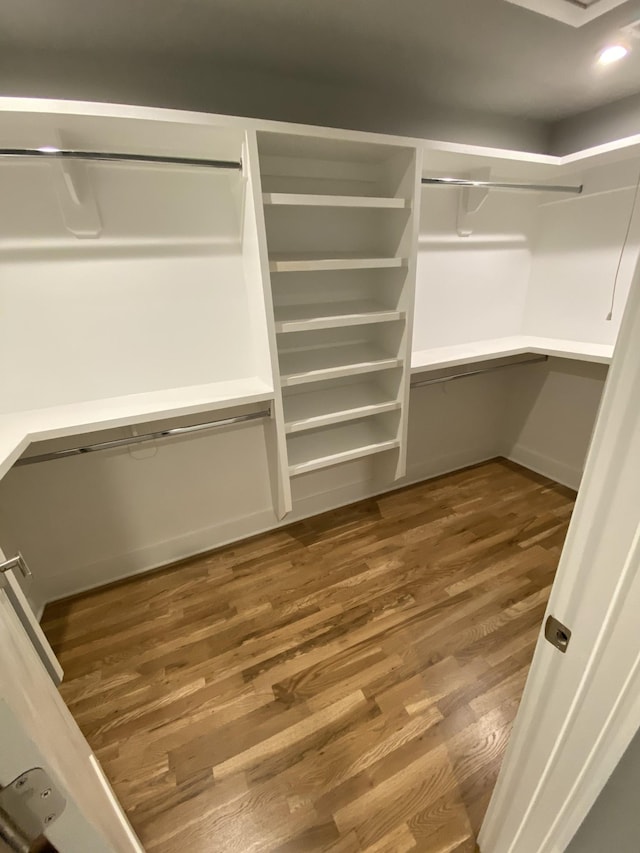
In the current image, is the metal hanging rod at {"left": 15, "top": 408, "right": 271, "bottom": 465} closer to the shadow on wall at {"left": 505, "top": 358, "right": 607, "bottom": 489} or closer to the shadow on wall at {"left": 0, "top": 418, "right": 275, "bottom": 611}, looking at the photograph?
the shadow on wall at {"left": 0, "top": 418, "right": 275, "bottom": 611}

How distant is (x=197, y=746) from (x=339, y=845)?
0.55m

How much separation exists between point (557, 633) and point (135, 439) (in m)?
1.72

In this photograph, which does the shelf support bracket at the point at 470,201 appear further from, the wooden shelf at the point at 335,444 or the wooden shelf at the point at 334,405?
the wooden shelf at the point at 335,444

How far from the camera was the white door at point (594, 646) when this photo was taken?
460 millimetres

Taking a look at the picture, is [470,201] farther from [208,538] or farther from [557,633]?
[208,538]

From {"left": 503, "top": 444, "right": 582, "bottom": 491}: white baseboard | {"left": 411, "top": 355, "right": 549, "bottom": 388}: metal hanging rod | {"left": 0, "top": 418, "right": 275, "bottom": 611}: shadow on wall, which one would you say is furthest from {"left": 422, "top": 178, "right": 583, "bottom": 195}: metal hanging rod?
{"left": 503, "top": 444, "right": 582, "bottom": 491}: white baseboard

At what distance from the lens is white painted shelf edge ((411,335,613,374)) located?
203 cm

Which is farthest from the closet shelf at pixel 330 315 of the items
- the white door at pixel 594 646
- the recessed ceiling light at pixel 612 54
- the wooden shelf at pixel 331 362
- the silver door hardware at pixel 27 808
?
the silver door hardware at pixel 27 808

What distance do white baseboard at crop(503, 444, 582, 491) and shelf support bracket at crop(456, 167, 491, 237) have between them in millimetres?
1719

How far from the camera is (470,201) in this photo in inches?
81.7

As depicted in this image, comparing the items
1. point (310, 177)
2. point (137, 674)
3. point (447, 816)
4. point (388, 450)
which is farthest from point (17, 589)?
point (310, 177)

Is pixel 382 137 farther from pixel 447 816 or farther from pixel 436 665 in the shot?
pixel 447 816

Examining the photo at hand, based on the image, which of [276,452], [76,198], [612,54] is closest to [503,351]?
[612,54]

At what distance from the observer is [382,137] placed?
4.87 ft
